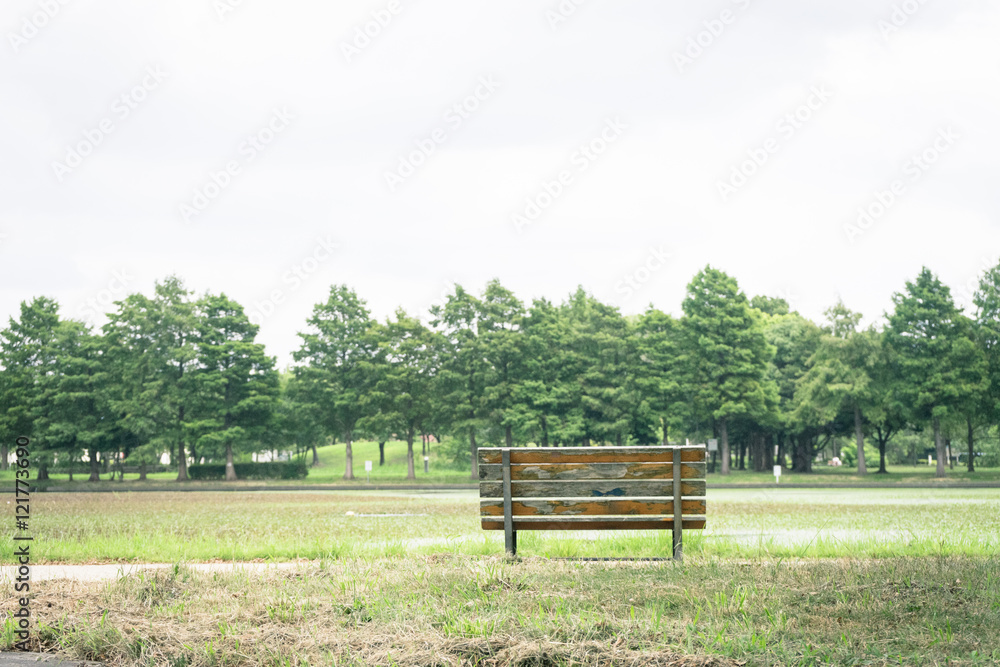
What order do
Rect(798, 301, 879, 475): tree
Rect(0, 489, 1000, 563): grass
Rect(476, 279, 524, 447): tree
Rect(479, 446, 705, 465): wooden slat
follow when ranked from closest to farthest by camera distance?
Rect(479, 446, 705, 465): wooden slat → Rect(0, 489, 1000, 563): grass → Rect(798, 301, 879, 475): tree → Rect(476, 279, 524, 447): tree

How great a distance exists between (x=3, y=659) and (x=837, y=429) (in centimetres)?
6360

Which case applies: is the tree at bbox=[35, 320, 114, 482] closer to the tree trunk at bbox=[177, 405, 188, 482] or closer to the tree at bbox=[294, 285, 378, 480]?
the tree trunk at bbox=[177, 405, 188, 482]

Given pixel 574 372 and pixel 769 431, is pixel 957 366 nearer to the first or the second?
pixel 769 431

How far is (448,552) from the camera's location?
7.76 meters

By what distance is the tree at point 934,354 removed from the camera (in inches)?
1775

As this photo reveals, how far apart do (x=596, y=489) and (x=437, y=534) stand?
522cm

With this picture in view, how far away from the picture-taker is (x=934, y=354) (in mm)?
46531

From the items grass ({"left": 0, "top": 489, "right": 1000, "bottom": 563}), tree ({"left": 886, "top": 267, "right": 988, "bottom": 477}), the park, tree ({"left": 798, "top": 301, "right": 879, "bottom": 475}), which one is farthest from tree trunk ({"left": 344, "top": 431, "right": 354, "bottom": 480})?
tree ({"left": 886, "top": 267, "right": 988, "bottom": 477})

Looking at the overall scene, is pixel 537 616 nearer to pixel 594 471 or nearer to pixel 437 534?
pixel 594 471

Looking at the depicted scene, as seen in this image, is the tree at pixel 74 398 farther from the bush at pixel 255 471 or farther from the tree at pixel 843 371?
the tree at pixel 843 371

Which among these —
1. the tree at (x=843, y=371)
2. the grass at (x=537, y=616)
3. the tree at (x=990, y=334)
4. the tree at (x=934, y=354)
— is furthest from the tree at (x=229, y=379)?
the grass at (x=537, y=616)

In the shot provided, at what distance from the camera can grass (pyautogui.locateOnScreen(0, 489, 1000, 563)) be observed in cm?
809

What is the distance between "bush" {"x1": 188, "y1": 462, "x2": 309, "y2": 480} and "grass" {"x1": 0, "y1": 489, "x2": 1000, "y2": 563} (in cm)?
3602

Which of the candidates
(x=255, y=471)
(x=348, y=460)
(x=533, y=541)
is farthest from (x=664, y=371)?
(x=533, y=541)
